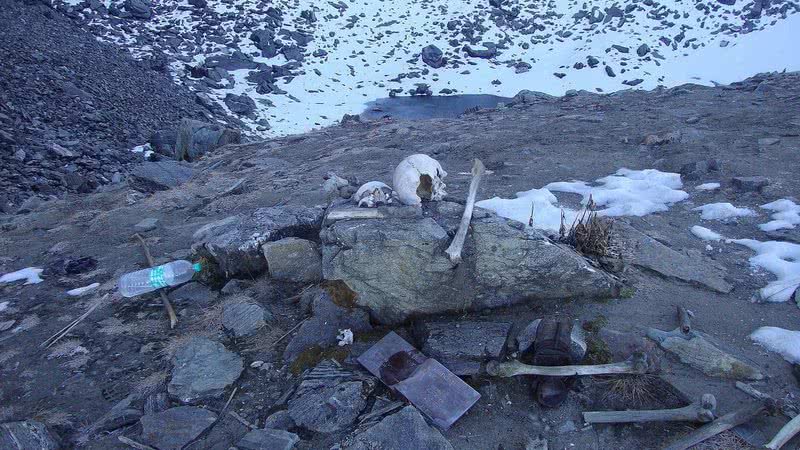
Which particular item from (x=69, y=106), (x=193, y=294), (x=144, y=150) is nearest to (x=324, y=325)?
(x=193, y=294)

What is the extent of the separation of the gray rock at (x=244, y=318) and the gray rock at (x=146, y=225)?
9.84 ft

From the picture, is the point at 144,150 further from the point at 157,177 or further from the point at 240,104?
the point at 240,104

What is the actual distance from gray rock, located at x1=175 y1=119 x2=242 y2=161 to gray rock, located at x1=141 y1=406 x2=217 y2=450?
838cm

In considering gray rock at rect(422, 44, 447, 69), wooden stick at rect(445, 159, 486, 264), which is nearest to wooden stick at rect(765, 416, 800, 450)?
wooden stick at rect(445, 159, 486, 264)

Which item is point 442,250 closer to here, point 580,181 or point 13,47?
point 580,181

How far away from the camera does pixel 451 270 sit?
12.3 ft

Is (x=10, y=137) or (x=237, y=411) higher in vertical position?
(x=10, y=137)

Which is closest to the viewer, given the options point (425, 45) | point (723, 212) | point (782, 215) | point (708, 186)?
point (782, 215)

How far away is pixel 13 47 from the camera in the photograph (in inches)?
492

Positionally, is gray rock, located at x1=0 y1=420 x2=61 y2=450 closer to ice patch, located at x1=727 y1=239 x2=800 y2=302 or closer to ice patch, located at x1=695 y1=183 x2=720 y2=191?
ice patch, located at x1=727 y1=239 x2=800 y2=302

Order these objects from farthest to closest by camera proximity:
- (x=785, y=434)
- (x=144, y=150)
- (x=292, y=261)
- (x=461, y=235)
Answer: (x=144, y=150) → (x=292, y=261) → (x=461, y=235) → (x=785, y=434)

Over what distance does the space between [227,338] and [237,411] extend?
78cm

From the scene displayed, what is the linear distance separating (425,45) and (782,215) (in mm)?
17142

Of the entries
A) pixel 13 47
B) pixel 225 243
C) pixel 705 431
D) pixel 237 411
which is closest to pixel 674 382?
pixel 705 431
